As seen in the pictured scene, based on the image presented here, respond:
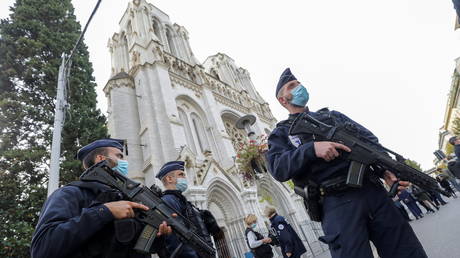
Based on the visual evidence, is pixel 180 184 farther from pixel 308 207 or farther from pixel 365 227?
pixel 365 227

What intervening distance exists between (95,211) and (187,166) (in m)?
→ 10.2

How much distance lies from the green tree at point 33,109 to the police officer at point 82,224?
18.1 ft

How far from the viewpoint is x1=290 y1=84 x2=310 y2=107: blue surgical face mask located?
2.50 metres

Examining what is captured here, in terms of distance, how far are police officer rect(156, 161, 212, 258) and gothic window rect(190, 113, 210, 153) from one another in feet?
39.3

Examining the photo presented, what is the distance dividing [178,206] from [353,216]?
6.95ft

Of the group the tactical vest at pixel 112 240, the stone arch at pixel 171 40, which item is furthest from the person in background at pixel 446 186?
the stone arch at pixel 171 40

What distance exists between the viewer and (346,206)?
1.71 meters

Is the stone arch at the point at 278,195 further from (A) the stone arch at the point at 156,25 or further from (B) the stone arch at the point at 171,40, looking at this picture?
(A) the stone arch at the point at 156,25

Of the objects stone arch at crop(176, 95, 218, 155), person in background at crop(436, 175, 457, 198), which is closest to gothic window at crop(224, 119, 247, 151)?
stone arch at crop(176, 95, 218, 155)

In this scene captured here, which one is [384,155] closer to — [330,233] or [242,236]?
[330,233]

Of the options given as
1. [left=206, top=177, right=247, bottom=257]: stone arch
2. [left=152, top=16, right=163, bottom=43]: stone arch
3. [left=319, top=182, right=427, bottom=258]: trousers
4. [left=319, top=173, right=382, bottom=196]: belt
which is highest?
[left=152, top=16, right=163, bottom=43]: stone arch

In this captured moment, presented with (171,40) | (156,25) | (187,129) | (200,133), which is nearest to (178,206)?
(187,129)

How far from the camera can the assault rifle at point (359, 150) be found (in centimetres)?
192

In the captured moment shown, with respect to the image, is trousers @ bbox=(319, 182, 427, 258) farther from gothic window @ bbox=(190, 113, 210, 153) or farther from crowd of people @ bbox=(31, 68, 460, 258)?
gothic window @ bbox=(190, 113, 210, 153)
